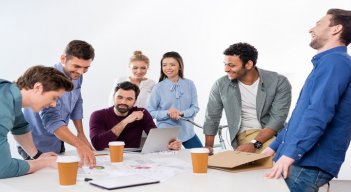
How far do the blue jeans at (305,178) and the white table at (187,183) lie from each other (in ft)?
0.44

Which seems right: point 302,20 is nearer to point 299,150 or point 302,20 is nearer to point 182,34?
point 182,34

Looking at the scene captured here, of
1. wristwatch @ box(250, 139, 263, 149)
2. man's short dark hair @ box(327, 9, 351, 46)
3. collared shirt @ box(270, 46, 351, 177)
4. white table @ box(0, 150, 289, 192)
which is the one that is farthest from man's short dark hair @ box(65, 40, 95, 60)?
man's short dark hair @ box(327, 9, 351, 46)

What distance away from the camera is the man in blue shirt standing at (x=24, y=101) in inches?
62.9

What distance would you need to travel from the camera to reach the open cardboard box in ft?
5.87

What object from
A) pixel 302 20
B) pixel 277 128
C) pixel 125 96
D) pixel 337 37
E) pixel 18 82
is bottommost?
pixel 277 128

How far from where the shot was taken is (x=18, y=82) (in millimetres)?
1812

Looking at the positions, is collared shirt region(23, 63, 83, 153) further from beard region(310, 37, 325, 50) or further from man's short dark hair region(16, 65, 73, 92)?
beard region(310, 37, 325, 50)

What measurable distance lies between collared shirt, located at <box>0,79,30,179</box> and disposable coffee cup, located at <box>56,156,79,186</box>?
0.80 ft

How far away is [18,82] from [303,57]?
3.80m

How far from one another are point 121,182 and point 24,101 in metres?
0.62

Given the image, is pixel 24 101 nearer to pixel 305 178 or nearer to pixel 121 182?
pixel 121 182

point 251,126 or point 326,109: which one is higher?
point 326,109

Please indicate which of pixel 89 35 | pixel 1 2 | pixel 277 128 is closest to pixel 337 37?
pixel 277 128

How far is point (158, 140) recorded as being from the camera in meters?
2.35
